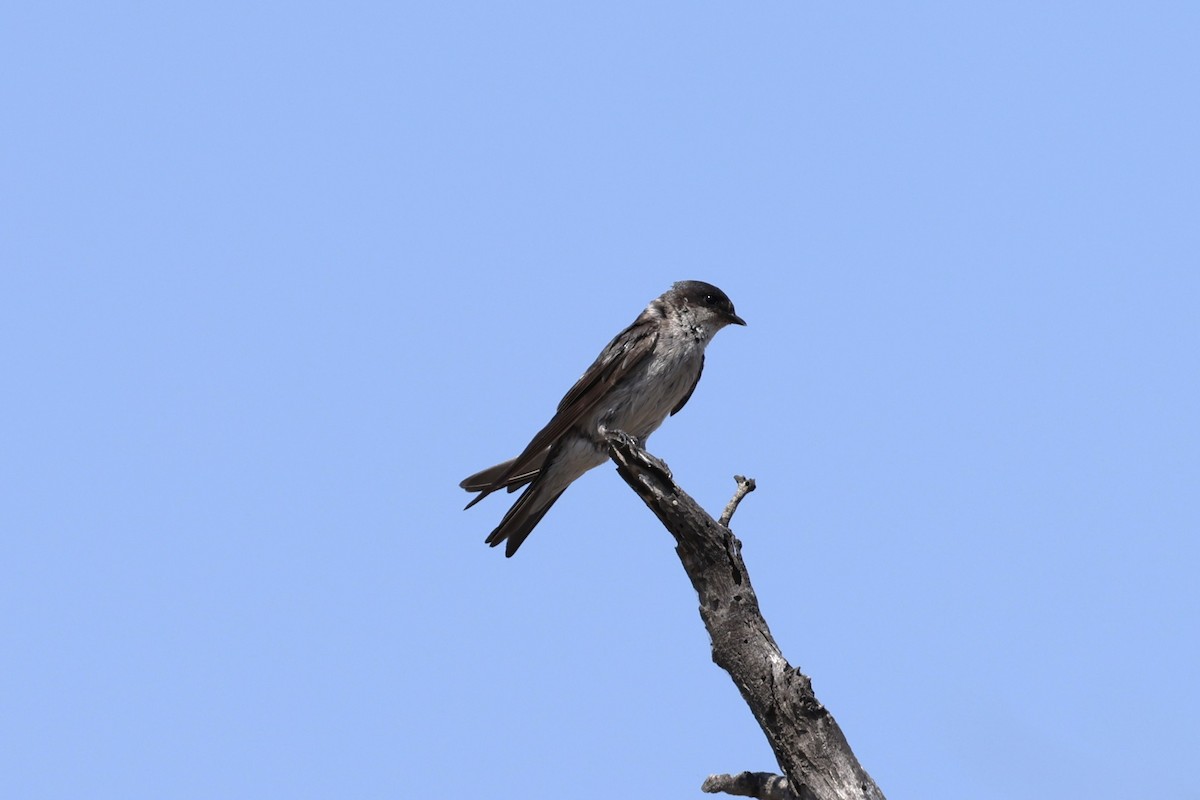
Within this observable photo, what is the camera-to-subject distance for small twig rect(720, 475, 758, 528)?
824 centimetres

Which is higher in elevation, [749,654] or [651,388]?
[651,388]

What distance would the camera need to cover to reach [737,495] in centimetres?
834

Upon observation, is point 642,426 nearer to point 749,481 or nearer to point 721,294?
point 721,294

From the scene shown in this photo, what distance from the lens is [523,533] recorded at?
11875mm

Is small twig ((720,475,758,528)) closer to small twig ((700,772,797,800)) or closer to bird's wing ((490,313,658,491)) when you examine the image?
small twig ((700,772,797,800))

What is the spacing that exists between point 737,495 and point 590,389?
11.8 ft

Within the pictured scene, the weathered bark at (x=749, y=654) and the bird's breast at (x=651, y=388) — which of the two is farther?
the bird's breast at (x=651, y=388)

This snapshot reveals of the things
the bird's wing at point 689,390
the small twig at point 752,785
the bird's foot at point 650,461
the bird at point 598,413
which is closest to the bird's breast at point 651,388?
the bird at point 598,413

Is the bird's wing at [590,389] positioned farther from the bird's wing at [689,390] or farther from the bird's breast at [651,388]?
the bird's wing at [689,390]

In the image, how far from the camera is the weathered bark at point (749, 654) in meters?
7.49

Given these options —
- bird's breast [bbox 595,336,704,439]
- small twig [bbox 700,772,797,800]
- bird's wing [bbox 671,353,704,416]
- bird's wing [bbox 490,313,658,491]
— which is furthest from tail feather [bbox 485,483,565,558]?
small twig [bbox 700,772,797,800]

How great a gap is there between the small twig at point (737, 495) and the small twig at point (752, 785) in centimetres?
145

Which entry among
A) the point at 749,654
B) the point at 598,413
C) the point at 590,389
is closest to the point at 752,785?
the point at 749,654

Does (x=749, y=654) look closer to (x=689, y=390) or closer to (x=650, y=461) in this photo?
(x=650, y=461)
